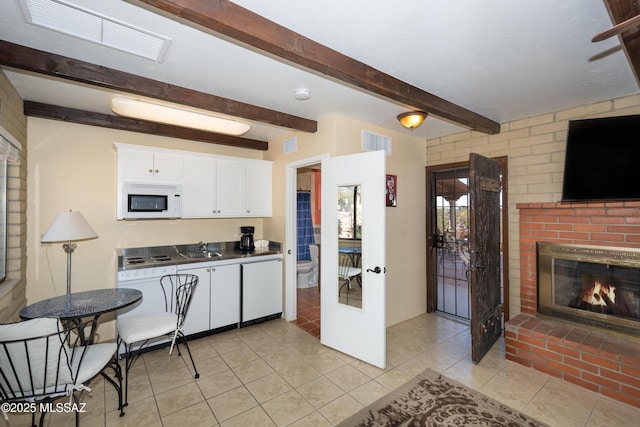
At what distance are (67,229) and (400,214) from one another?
3.54 meters

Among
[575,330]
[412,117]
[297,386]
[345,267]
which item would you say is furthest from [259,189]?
[575,330]

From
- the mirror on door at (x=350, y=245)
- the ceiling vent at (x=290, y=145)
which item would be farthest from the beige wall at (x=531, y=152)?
the ceiling vent at (x=290, y=145)

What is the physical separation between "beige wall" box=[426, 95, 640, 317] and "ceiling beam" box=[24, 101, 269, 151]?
3.28 meters

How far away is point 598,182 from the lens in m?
2.71

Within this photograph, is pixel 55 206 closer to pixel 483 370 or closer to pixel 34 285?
pixel 34 285

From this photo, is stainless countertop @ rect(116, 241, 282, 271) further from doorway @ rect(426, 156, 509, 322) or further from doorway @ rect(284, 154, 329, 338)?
doorway @ rect(426, 156, 509, 322)

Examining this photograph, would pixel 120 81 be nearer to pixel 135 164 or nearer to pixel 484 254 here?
pixel 135 164

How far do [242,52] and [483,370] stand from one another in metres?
3.40

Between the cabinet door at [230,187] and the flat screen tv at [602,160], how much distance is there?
369 centimetres

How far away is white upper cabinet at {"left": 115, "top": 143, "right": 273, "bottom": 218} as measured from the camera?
3287mm

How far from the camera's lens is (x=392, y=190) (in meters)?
3.80

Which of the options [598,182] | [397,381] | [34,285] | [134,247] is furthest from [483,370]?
[34,285]

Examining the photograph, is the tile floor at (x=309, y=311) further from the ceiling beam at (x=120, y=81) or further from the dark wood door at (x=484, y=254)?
the ceiling beam at (x=120, y=81)

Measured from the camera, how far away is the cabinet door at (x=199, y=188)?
3609 millimetres
